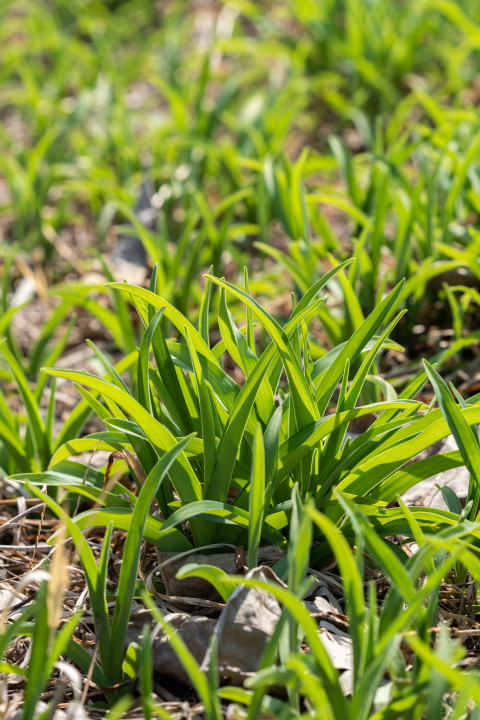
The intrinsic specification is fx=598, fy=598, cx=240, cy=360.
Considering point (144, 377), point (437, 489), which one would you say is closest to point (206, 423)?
point (144, 377)

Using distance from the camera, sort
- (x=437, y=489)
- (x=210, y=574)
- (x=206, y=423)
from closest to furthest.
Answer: (x=210, y=574) < (x=206, y=423) < (x=437, y=489)

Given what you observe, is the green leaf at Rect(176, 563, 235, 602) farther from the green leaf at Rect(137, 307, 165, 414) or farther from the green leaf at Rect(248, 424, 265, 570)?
the green leaf at Rect(137, 307, 165, 414)

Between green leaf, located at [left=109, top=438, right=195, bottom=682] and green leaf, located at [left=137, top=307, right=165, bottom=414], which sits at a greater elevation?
green leaf, located at [left=137, top=307, right=165, bottom=414]

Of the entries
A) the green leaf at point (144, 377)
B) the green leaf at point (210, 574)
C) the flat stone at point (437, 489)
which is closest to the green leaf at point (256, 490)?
the green leaf at point (210, 574)

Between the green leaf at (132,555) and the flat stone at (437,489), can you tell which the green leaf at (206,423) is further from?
the flat stone at (437,489)

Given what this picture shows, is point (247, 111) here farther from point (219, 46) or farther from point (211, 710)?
point (211, 710)

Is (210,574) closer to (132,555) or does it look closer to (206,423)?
(132,555)

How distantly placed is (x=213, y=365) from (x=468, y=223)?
1.17 meters

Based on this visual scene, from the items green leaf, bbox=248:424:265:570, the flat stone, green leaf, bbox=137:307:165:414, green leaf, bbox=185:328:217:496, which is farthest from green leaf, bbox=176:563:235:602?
the flat stone

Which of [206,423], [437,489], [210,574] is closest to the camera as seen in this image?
[210,574]

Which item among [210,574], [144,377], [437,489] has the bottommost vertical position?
[437,489]

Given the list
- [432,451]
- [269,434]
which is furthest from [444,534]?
[432,451]

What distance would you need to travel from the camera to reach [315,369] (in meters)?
1.22

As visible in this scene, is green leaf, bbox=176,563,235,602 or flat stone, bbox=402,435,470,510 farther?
flat stone, bbox=402,435,470,510
